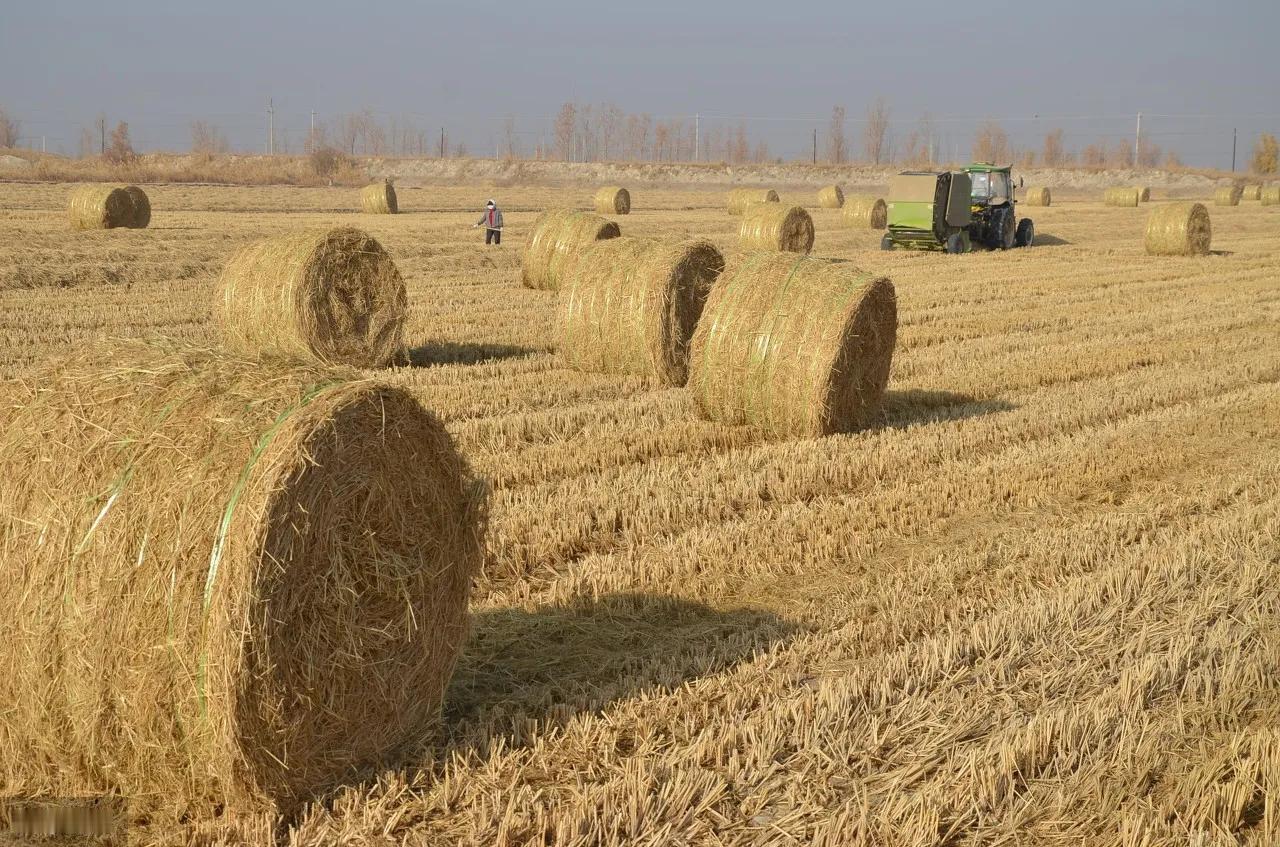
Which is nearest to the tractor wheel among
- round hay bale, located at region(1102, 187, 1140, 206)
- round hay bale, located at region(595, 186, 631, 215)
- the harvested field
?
round hay bale, located at region(595, 186, 631, 215)

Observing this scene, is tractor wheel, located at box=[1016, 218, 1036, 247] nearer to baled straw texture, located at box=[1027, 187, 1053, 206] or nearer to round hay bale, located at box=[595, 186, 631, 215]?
round hay bale, located at box=[595, 186, 631, 215]

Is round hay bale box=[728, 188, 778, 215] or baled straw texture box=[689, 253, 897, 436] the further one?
round hay bale box=[728, 188, 778, 215]

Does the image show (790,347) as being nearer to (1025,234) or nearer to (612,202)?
(1025,234)

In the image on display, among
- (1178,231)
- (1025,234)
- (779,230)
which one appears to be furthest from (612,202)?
(1178,231)

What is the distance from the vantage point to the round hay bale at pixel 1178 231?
25.1 metres

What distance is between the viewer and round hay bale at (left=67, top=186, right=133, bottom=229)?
24547 mm

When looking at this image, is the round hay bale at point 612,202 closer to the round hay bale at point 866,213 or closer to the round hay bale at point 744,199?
the round hay bale at point 744,199

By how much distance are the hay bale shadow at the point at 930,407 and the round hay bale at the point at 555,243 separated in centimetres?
809

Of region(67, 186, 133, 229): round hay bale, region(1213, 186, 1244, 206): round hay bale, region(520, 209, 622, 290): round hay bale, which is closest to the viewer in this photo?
region(520, 209, 622, 290): round hay bale

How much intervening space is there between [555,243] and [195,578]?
1496cm

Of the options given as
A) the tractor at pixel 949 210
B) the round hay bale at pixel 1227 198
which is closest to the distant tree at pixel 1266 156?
the round hay bale at pixel 1227 198

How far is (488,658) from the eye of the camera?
17.6ft

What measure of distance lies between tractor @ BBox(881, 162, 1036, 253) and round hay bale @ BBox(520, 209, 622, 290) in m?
8.99

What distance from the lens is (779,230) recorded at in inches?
945
